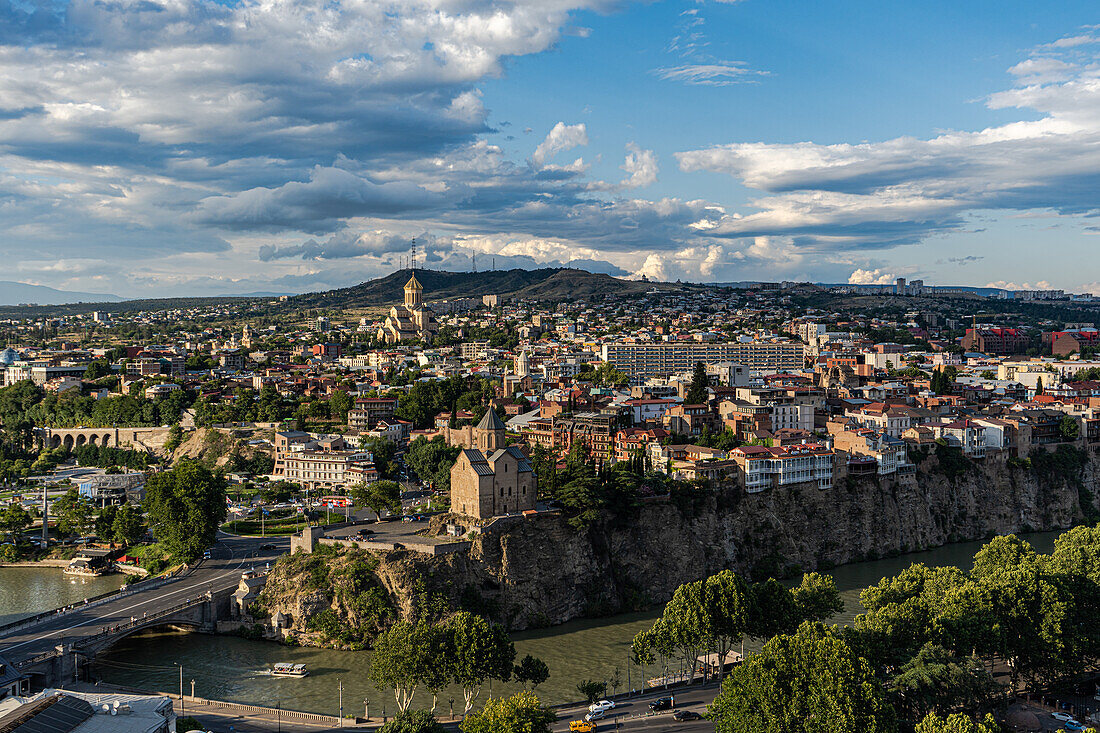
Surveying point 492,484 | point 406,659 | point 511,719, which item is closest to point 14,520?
point 492,484

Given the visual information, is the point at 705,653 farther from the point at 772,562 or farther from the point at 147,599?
the point at 147,599

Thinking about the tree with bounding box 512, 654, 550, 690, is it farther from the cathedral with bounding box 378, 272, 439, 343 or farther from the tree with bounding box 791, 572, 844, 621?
the cathedral with bounding box 378, 272, 439, 343

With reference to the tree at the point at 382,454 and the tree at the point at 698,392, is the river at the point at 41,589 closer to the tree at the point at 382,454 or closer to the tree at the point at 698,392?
the tree at the point at 382,454

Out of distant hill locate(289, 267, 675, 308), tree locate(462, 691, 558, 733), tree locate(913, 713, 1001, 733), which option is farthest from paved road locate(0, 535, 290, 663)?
distant hill locate(289, 267, 675, 308)

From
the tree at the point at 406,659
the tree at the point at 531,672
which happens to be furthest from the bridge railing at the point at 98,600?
the tree at the point at 531,672

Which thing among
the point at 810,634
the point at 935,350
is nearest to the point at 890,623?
the point at 810,634
